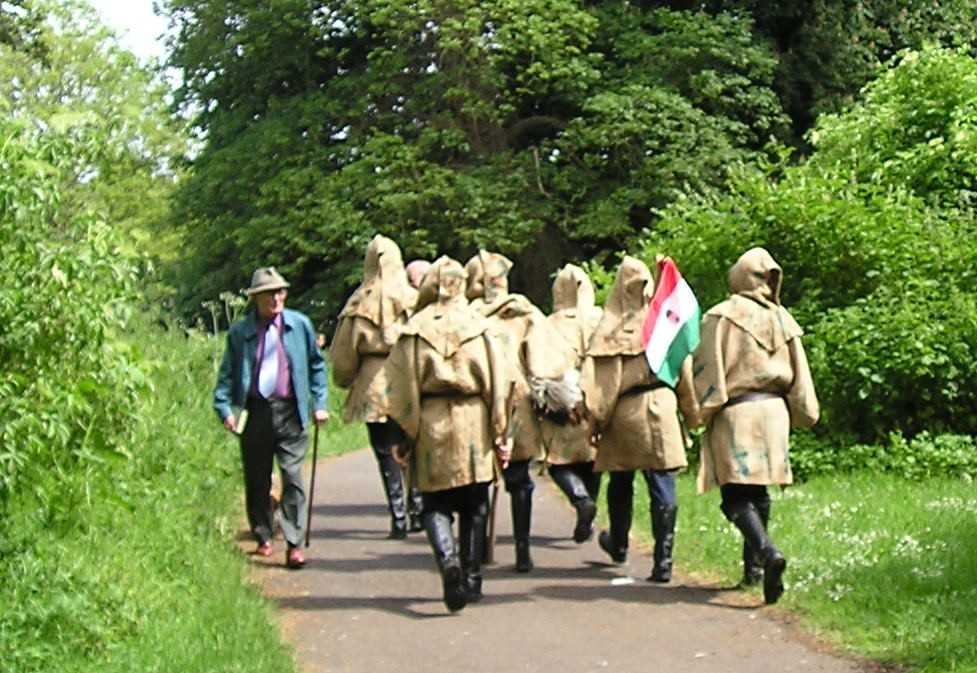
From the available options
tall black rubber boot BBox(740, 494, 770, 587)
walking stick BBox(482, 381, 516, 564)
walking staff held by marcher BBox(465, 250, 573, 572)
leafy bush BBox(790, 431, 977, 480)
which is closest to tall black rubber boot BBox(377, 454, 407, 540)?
walking stick BBox(482, 381, 516, 564)

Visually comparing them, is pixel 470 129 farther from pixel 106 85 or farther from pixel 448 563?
pixel 106 85

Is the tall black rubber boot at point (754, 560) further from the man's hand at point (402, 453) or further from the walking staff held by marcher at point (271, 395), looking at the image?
the walking staff held by marcher at point (271, 395)

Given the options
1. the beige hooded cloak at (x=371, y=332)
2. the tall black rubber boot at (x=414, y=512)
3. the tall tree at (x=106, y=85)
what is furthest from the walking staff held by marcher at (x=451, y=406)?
the tall tree at (x=106, y=85)

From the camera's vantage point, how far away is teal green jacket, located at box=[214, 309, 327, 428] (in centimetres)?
1195

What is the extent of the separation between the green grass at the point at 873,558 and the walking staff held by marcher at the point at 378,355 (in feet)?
6.18

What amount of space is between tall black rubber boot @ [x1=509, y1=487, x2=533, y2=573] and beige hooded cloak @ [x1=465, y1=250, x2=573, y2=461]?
1.20 ft

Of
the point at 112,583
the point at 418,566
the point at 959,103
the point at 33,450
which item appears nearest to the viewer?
the point at 33,450

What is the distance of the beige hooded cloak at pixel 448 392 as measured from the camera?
1024cm

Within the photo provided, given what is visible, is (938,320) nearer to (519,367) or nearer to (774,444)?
(519,367)

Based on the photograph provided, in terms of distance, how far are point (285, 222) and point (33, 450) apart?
24.8m

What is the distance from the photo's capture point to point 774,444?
10320 millimetres

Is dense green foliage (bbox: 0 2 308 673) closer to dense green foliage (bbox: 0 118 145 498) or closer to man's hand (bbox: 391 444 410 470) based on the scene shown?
dense green foliage (bbox: 0 118 145 498)

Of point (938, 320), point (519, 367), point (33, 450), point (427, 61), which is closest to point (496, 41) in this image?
point (427, 61)

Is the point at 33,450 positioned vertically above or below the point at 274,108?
below
